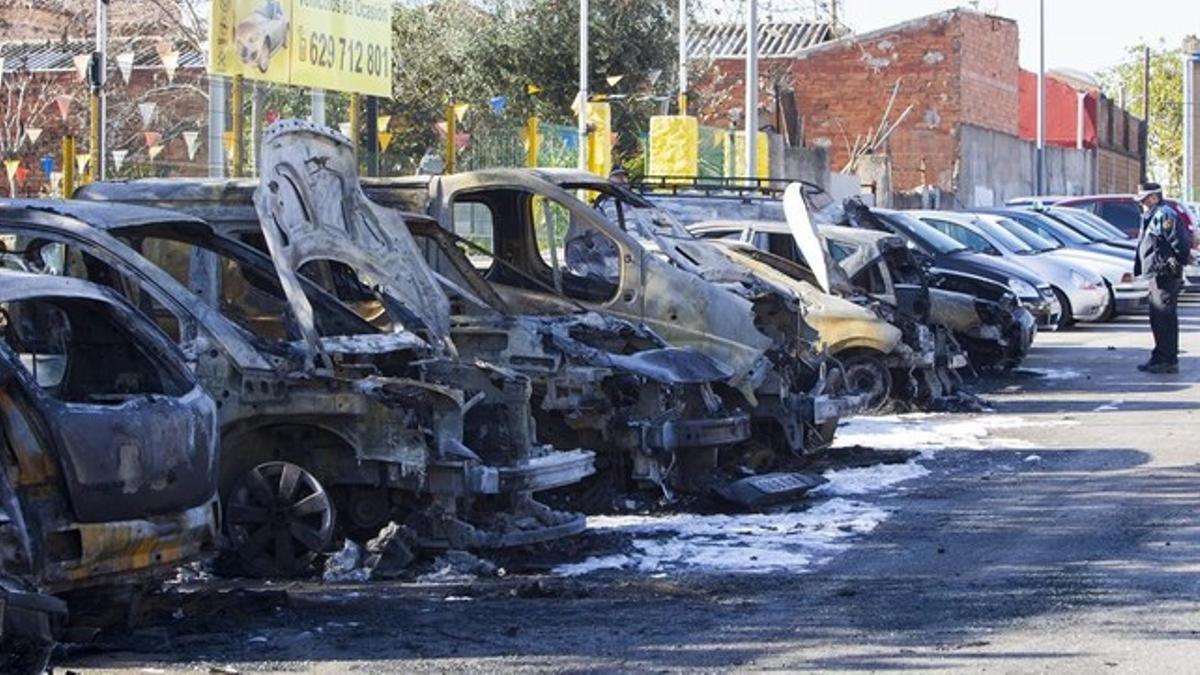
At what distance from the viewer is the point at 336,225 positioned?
38.4ft

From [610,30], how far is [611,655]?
29.4m

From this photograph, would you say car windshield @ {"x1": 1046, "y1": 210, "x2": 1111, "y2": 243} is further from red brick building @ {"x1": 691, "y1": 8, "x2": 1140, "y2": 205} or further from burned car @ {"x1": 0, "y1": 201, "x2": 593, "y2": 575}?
burned car @ {"x1": 0, "y1": 201, "x2": 593, "y2": 575}

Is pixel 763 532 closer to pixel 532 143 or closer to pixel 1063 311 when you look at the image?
pixel 532 143

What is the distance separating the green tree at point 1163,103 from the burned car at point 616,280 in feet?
271

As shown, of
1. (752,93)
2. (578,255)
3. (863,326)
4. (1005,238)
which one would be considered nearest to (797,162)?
(752,93)

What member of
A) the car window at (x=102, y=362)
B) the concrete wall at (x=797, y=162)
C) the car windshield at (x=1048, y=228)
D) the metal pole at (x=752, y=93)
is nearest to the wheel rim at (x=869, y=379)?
the car window at (x=102, y=362)

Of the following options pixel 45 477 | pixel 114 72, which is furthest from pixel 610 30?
pixel 45 477

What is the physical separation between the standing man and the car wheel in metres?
6.14

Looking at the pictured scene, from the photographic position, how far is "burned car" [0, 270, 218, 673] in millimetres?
7688

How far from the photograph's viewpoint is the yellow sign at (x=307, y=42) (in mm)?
19734

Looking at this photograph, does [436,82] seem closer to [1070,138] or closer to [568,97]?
[568,97]

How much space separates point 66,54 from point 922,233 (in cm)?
2197

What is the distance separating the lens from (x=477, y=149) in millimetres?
27078

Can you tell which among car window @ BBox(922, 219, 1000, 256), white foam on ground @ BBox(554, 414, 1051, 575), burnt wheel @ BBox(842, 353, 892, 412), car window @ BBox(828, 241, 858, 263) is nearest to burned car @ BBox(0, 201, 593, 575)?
white foam on ground @ BBox(554, 414, 1051, 575)
